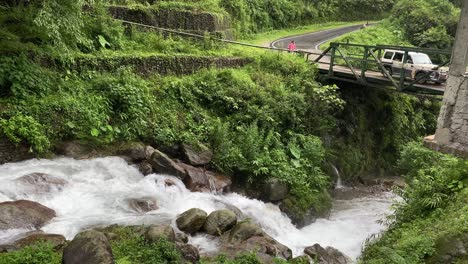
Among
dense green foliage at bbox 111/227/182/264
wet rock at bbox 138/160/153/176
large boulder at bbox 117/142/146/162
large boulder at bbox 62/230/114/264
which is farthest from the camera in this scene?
large boulder at bbox 117/142/146/162

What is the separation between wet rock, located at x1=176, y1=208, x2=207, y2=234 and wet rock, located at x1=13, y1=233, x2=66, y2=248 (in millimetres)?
2406

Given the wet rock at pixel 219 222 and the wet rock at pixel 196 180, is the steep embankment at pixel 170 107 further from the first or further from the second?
the wet rock at pixel 196 180

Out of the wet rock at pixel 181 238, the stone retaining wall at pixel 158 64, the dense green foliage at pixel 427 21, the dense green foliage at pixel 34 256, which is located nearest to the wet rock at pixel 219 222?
the wet rock at pixel 181 238

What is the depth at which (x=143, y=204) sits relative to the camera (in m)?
9.90

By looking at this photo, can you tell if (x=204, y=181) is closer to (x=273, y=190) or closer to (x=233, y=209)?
(x=233, y=209)

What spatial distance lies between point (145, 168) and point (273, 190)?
12.9 feet

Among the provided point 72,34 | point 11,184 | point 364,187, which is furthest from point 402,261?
point 364,187

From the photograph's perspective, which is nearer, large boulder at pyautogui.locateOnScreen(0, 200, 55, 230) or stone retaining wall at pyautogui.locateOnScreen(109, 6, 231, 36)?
large boulder at pyautogui.locateOnScreen(0, 200, 55, 230)

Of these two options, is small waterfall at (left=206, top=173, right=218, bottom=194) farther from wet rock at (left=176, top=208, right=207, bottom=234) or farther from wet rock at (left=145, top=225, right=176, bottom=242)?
wet rock at (left=145, top=225, right=176, bottom=242)

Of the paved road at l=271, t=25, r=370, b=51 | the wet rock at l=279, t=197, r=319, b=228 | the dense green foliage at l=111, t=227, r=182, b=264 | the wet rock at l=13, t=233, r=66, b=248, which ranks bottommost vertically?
the wet rock at l=279, t=197, r=319, b=228

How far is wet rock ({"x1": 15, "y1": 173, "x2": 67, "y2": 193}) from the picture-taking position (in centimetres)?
925

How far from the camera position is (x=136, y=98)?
43.4 feet

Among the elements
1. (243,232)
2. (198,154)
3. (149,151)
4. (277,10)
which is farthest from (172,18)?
(277,10)

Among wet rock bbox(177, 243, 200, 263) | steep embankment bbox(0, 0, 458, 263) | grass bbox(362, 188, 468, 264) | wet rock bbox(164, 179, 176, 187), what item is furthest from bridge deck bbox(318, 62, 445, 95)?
wet rock bbox(177, 243, 200, 263)
